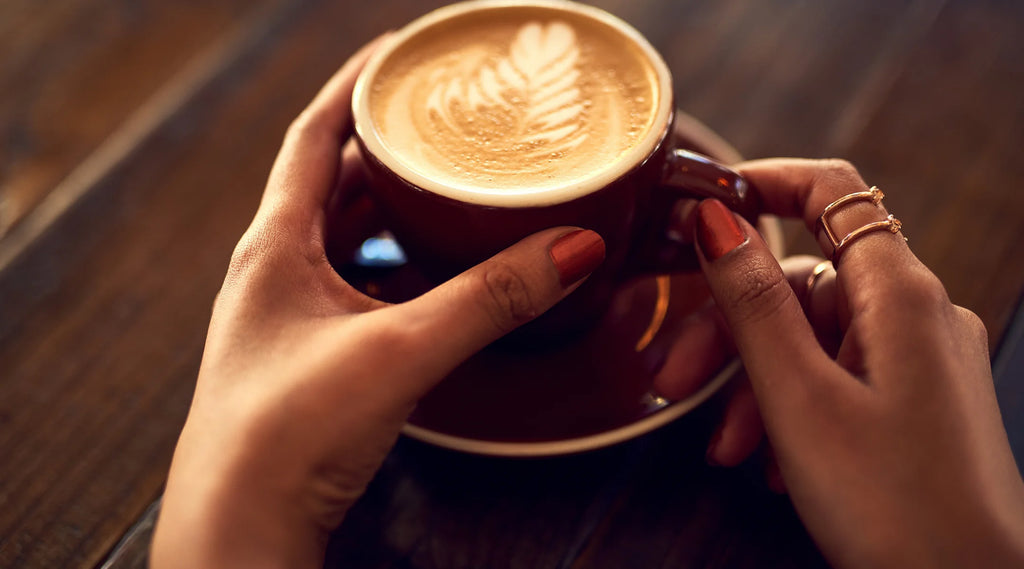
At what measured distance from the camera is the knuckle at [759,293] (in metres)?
0.67

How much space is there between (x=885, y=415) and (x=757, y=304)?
14 cm

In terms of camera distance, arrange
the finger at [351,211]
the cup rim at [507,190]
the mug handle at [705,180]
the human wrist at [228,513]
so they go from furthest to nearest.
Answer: the finger at [351,211] < the mug handle at [705,180] < the cup rim at [507,190] < the human wrist at [228,513]

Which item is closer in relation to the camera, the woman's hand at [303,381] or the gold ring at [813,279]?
the woman's hand at [303,381]

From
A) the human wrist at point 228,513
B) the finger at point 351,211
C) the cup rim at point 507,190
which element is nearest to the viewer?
the human wrist at point 228,513

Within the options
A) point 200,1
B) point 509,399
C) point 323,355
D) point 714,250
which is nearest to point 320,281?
point 323,355

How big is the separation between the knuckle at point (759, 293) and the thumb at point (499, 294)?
0.14 metres

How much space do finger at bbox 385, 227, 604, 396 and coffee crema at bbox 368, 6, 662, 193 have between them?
0.21ft

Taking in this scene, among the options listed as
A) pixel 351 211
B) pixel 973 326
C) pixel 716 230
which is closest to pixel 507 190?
pixel 716 230

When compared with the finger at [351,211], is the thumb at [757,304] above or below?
above

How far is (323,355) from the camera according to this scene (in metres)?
0.61

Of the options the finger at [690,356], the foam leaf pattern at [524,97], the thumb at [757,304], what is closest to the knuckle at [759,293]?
the thumb at [757,304]

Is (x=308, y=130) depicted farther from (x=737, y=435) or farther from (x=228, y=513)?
(x=737, y=435)

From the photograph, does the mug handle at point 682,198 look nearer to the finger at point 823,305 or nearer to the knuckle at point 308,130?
the finger at point 823,305

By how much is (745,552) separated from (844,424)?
213 mm
